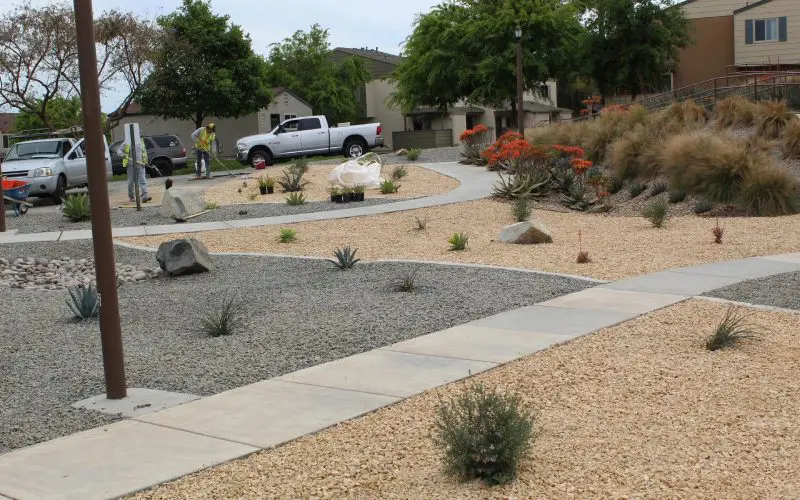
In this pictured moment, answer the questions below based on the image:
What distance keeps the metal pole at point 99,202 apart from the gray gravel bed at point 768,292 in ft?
20.5

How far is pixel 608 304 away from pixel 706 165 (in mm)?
10497

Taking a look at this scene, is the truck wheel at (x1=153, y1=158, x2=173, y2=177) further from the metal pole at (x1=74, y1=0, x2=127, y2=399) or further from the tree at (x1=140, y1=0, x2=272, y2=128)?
the metal pole at (x1=74, y1=0, x2=127, y2=399)

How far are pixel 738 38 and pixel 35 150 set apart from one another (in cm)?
3729

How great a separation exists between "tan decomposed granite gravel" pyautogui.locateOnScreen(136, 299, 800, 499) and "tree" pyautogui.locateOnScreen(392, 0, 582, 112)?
37.6 m

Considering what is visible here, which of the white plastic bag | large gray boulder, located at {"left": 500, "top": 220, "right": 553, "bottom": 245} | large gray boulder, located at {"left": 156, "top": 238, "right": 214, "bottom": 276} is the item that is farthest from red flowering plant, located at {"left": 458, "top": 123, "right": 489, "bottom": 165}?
large gray boulder, located at {"left": 156, "top": 238, "right": 214, "bottom": 276}

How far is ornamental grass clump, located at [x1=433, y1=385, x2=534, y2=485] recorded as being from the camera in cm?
529

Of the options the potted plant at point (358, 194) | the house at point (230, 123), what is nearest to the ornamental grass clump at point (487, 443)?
the potted plant at point (358, 194)


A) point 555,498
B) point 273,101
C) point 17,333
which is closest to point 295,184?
point 17,333

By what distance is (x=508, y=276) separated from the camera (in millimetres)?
12156

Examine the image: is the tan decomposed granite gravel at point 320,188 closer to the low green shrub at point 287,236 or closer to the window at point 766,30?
the low green shrub at point 287,236

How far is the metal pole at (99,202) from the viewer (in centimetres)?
709

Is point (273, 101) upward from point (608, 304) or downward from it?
upward

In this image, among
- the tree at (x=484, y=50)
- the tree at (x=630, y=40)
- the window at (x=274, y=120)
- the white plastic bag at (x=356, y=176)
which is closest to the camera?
the white plastic bag at (x=356, y=176)

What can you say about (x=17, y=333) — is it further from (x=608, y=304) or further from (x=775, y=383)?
(x=775, y=383)
